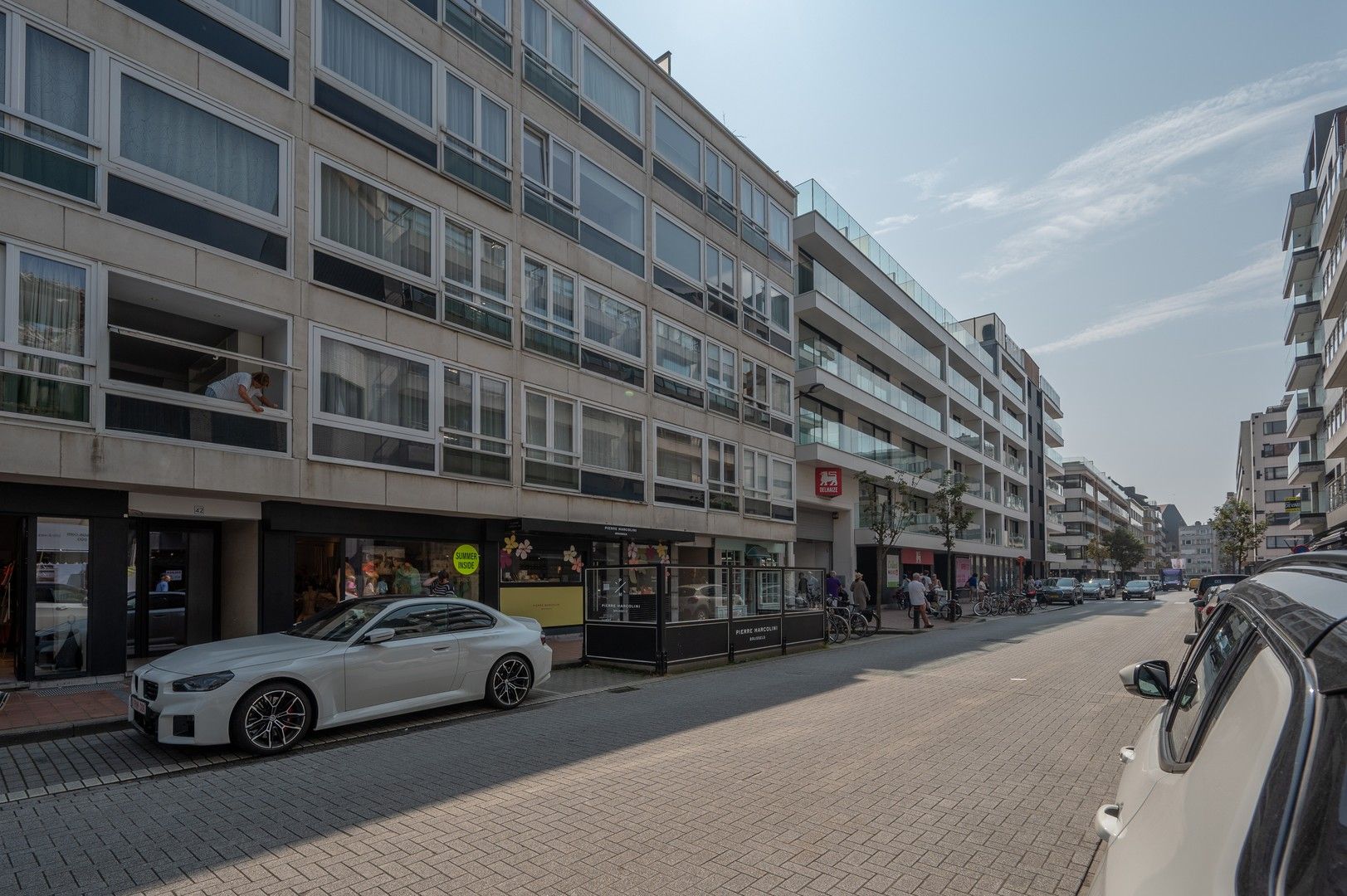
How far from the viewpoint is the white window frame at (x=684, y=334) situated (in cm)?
2238

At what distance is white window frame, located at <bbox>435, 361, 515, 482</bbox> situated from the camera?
16.1 metres

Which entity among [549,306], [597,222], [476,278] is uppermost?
[597,222]

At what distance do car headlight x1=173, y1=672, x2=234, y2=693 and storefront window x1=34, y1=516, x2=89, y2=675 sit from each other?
16.8ft

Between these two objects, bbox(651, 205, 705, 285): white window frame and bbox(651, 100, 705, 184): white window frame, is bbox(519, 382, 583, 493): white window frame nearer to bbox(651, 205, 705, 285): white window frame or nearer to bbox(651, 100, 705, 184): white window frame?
bbox(651, 205, 705, 285): white window frame

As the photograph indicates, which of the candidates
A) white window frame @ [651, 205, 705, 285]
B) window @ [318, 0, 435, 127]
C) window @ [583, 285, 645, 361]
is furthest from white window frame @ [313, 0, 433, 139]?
white window frame @ [651, 205, 705, 285]

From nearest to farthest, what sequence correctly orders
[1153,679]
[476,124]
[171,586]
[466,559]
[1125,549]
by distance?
[1153,679]
[171,586]
[466,559]
[476,124]
[1125,549]

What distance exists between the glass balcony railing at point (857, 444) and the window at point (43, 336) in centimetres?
2266

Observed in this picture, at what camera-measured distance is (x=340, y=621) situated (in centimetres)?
941

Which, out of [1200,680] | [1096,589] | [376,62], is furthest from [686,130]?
[1096,589]

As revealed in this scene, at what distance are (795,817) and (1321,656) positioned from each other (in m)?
4.68

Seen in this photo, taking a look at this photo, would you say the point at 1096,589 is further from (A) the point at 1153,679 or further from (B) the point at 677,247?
(A) the point at 1153,679

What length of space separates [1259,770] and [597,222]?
20.4m

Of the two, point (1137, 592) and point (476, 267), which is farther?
point (1137, 592)

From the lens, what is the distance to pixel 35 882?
15.5ft
